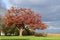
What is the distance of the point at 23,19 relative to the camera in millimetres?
49250

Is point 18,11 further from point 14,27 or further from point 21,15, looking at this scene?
point 14,27

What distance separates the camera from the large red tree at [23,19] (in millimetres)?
49281

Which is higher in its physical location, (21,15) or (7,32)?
(21,15)

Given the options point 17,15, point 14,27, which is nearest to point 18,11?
point 17,15

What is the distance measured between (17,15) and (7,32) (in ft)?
20.7

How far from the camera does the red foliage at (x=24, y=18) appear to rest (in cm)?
4928

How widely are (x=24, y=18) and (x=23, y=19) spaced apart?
0.39m

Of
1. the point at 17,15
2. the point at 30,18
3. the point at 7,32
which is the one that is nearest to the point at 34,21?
the point at 30,18

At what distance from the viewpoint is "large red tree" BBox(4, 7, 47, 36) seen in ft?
162

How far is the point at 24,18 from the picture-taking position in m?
49.2

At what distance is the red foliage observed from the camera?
49281 mm

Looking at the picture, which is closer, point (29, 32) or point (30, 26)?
point (30, 26)

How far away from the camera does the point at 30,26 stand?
4925 cm

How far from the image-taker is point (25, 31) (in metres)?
52.5
